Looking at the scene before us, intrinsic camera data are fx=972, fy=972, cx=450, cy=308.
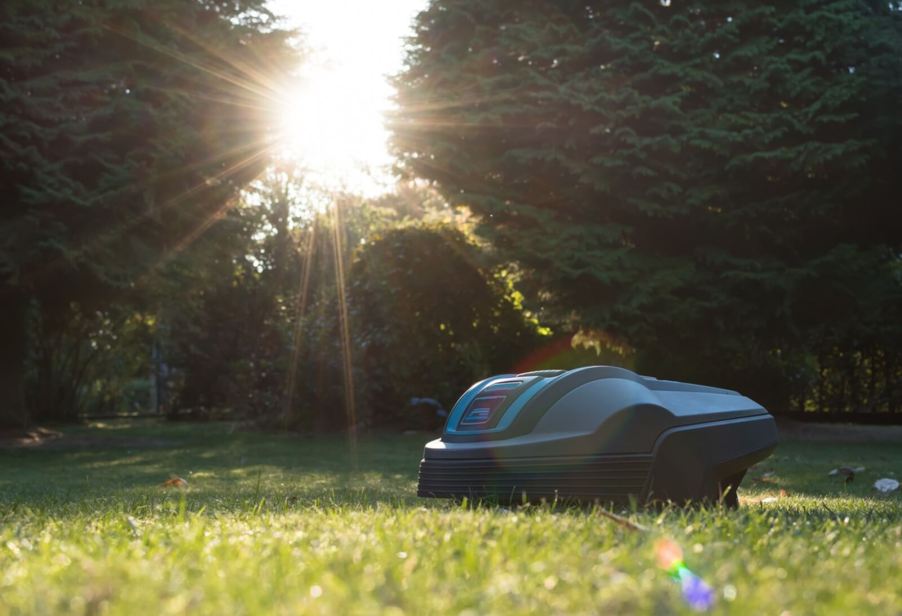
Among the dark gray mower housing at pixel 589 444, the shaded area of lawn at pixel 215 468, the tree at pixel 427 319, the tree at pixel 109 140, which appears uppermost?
the tree at pixel 109 140

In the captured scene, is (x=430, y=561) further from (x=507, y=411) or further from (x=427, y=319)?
(x=427, y=319)

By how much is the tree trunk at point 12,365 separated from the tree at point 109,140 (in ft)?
0.08

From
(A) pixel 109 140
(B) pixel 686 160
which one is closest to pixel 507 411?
(B) pixel 686 160

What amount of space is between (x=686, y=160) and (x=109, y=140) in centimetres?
829

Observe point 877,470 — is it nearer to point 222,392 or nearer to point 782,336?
point 782,336

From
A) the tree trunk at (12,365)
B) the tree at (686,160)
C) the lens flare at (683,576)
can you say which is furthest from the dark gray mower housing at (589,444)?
the tree trunk at (12,365)

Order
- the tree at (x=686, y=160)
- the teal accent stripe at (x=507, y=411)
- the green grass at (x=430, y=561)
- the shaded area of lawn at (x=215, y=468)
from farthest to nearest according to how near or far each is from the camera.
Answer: the tree at (x=686, y=160) → the shaded area of lawn at (x=215, y=468) → the teal accent stripe at (x=507, y=411) → the green grass at (x=430, y=561)

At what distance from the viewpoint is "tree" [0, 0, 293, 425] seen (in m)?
13.2

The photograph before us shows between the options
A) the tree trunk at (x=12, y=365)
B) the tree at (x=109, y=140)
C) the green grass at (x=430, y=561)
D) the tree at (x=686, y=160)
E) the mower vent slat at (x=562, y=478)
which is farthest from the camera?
the tree trunk at (x=12, y=365)

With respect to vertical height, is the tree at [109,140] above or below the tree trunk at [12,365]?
above

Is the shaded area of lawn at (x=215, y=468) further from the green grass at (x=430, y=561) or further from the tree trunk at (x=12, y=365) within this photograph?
the green grass at (x=430, y=561)

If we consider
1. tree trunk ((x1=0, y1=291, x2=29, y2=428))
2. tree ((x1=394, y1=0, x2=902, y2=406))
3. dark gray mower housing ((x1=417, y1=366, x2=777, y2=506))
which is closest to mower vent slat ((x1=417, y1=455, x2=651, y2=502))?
dark gray mower housing ((x1=417, y1=366, x2=777, y2=506))

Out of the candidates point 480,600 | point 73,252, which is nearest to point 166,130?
point 73,252

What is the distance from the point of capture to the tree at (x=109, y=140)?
43.4 feet
